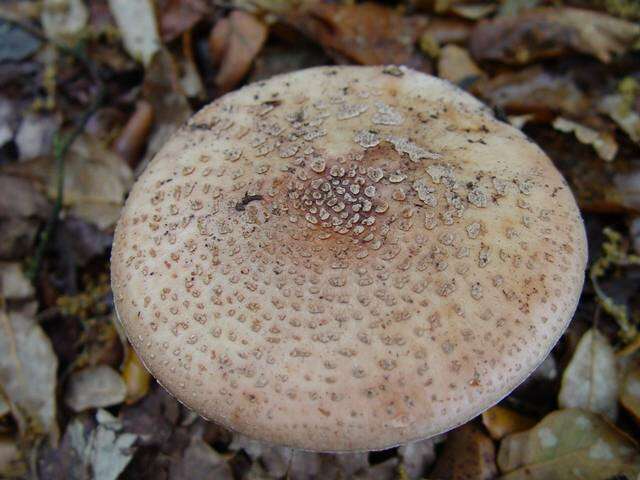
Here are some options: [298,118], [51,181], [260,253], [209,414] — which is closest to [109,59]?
[51,181]

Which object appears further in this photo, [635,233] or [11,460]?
[635,233]

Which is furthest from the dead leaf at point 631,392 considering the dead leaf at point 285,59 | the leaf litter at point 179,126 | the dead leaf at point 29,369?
the dead leaf at point 29,369

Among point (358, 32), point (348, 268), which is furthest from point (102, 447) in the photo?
point (358, 32)

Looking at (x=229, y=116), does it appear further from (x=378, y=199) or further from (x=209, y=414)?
(x=209, y=414)

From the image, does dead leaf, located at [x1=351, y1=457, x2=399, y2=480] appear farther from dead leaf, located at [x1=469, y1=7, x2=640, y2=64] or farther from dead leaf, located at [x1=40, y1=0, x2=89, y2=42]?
dead leaf, located at [x1=40, y1=0, x2=89, y2=42]

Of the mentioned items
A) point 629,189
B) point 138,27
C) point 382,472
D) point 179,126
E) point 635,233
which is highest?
point 138,27

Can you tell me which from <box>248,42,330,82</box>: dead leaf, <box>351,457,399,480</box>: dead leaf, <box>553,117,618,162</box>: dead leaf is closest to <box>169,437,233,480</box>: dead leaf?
<box>351,457,399,480</box>: dead leaf

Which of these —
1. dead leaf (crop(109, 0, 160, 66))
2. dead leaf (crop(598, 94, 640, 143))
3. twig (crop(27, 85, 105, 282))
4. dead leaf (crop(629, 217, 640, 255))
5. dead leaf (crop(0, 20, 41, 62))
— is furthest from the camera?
dead leaf (crop(0, 20, 41, 62))

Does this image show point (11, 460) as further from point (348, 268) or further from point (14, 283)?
point (348, 268)

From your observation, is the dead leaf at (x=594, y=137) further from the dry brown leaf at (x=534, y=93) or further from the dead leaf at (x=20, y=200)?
the dead leaf at (x=20, y=200)
